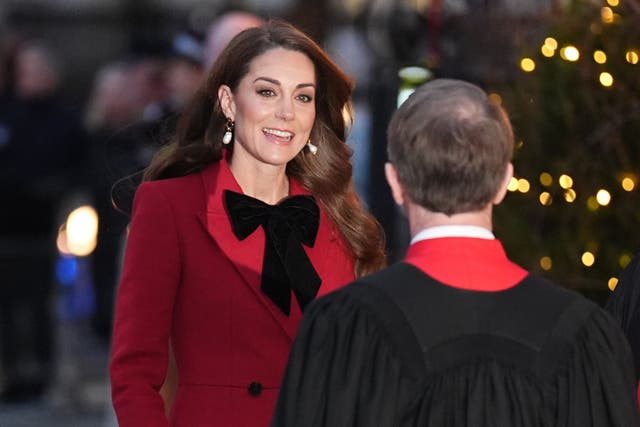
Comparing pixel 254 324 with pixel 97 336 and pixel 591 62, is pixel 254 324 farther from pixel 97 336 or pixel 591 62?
pixel 97 336

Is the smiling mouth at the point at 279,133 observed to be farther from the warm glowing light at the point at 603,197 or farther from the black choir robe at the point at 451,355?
the warm glowing light at the point at 603,197

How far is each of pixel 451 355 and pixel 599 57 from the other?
9.66 feet

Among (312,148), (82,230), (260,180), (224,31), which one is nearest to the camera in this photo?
(260,180)

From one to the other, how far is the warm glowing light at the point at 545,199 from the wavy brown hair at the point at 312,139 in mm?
1483

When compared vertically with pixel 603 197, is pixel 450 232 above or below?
above

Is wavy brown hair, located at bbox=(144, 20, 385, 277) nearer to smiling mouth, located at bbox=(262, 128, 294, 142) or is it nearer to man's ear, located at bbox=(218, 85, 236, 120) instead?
man's ear, located at bbox=(218, 85, 236, 120)

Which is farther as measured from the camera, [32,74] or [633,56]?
[32,74]

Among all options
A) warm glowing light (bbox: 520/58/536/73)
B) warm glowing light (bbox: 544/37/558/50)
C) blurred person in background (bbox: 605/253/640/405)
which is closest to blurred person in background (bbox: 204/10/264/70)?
warm glowing light (bbox: 520/58/536/73)

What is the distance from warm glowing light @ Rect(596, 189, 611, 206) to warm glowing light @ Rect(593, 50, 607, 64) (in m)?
0.47

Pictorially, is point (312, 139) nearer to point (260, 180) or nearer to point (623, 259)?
point (260, 180)

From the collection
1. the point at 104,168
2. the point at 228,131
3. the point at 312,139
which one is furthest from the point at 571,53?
the point at 104,168

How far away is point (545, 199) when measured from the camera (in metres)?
6.80

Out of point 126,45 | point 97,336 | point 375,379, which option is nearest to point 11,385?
point 97,336

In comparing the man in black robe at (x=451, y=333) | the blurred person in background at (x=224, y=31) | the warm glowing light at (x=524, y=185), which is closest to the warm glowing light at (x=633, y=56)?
the warm glowing light at (x=524, y=185)
